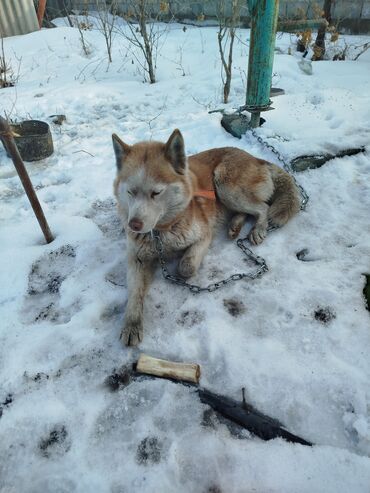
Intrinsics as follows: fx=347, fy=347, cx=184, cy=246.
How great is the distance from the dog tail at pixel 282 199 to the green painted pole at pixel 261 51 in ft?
4.41

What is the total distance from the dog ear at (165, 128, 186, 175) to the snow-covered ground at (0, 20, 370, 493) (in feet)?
2.79

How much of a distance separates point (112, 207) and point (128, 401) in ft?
7.43

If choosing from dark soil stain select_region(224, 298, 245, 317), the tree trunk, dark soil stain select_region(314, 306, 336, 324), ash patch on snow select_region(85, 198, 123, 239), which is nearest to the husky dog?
dark soil stain select_region(224, 298, 245, 317)

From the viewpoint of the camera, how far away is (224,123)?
4930mm

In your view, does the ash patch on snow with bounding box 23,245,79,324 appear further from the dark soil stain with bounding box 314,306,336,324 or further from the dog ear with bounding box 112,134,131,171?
the dark soil stain with bounding box 314,306,336,324

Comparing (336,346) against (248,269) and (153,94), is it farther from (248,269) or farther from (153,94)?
(153,94)

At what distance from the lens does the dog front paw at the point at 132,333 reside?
230cm

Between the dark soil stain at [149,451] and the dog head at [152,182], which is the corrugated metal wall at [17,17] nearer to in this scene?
the dog head at [152,182]

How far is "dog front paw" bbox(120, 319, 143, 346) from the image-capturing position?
230 cm

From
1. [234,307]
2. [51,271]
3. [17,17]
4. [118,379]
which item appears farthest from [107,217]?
[17,17]

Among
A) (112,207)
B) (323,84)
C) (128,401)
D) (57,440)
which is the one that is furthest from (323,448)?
(323,84)

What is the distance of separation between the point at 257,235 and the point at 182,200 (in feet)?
2.74

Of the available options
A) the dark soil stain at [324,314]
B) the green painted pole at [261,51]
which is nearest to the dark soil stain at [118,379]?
the dark soil stain at [324,314]

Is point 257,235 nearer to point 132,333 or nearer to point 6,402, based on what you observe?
point 132,333
